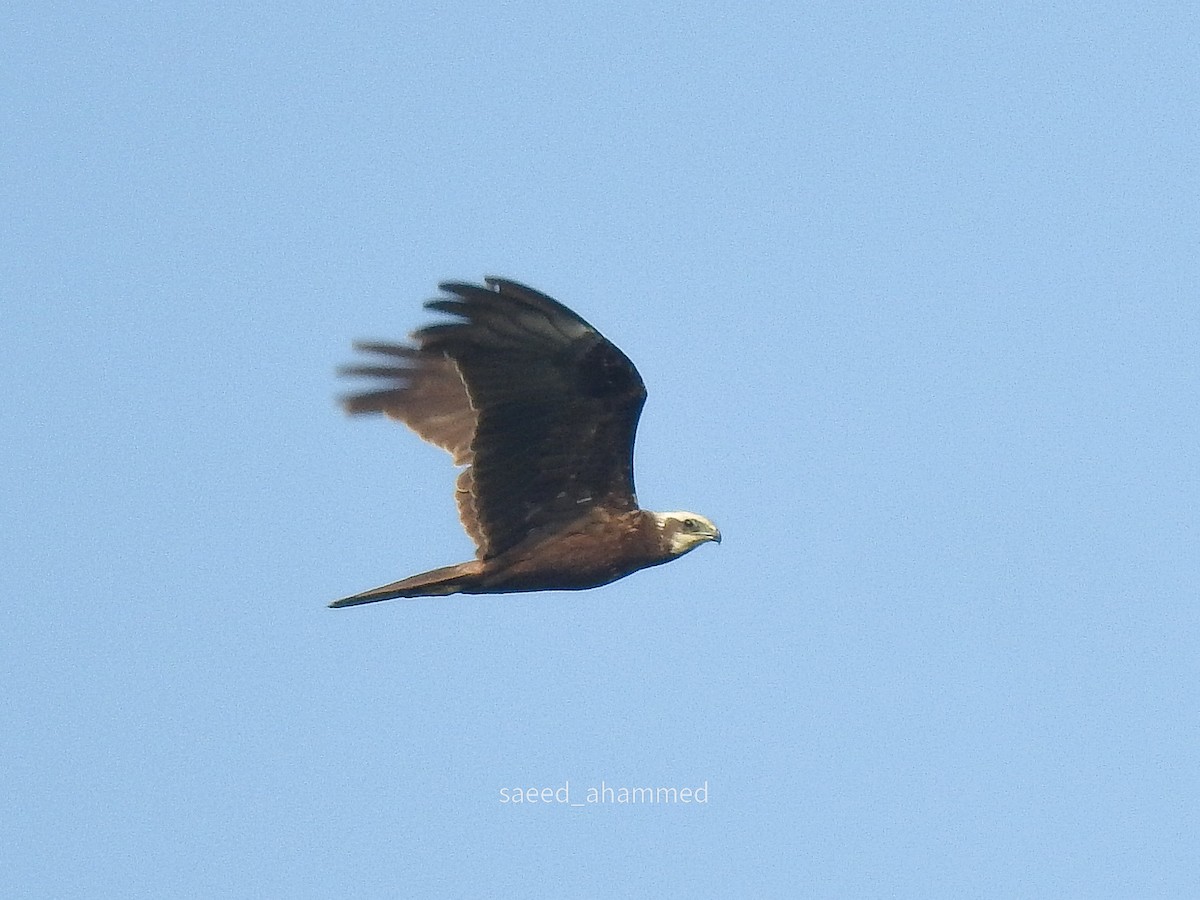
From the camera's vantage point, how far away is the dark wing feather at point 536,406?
12758 millimetres

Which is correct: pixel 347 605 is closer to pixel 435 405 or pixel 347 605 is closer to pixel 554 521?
pixel 554 521

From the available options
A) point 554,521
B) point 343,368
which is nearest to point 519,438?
point 554,521

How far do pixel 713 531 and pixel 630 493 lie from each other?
0.80 metres

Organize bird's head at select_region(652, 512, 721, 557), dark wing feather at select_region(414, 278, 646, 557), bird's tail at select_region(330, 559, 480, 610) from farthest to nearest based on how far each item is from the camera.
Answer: bird's head at select_region(652, 512, 721, 557), bird's tail at select_region(330, 559, 480, 610), dark wing feather at select_region(414, 278, 646, 557)

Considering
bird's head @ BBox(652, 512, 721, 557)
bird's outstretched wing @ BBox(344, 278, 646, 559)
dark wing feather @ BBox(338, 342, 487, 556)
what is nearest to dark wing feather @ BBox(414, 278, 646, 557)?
bird's outstretched wing @ BBox(344, 278, 646, 559)

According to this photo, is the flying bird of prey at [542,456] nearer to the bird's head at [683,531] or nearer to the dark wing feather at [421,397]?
the bird's head at [683,531]

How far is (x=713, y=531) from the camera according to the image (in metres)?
14.1

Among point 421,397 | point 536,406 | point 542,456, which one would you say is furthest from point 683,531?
point 421,397

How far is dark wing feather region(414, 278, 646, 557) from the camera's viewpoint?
41.9 feet

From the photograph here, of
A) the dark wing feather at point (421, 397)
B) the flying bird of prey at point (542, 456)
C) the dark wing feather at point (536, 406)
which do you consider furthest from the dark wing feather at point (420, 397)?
the dark wing feather at point (536, 406)

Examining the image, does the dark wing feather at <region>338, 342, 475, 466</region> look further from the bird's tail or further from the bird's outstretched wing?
the bird's tail

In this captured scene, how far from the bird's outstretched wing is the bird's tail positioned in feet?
0.74

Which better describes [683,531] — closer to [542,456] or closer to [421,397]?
[542,456]

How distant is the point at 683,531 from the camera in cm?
1400
